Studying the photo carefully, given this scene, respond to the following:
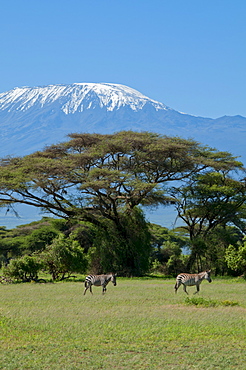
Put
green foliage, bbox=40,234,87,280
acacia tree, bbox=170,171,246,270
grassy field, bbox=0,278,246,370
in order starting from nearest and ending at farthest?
grassy field, bbox=0,278,246,370 < green foliage, bbox=40,234,87,280 < acacia tree, bbox=170,171,246,270

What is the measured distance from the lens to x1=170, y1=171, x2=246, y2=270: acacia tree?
39.2 meters

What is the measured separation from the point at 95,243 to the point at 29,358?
27407 millimetres

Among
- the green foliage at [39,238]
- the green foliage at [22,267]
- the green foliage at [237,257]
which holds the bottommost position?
the green foliage at [22,267]

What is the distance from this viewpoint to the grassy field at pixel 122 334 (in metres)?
10.4

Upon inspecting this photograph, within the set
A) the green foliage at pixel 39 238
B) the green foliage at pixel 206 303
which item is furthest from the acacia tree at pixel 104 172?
the green foliage at pixel 206 303

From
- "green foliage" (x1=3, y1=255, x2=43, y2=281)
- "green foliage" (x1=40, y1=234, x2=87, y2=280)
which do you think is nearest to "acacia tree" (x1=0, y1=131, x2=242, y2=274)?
"green foliage" (x1=40, y1=234, x2=87, y2=280)

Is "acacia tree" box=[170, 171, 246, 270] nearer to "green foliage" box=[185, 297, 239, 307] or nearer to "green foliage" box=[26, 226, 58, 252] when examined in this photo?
"green foliage" box=[26, 226, 58, 252]

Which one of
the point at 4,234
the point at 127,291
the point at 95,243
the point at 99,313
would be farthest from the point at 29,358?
the point at 4,234

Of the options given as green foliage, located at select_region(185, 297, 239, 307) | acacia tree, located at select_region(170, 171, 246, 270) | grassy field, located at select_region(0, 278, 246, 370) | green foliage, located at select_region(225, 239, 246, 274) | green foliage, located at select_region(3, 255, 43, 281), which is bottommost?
grassy field, located at select_region(0, 278, 246, 370)

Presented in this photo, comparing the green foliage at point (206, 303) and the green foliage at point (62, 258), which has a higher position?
the green foliage at point (62, 258)

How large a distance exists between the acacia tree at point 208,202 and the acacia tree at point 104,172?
1.34 meters

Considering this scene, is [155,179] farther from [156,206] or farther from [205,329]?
[205,329]

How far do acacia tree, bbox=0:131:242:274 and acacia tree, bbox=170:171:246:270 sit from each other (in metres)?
1.34

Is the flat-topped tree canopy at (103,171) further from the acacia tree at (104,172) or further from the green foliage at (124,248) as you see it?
the green foliage at (124,248)
